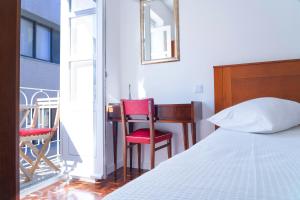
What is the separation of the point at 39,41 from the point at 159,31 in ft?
12.1

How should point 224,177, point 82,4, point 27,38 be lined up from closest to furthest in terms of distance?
point 224,177 → point 82,4 → point 27,38

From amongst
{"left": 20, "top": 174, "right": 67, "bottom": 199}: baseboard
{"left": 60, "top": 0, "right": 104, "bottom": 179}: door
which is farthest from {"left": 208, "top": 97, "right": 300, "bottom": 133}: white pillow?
{"left": 20, "top": 174, "right": 67, "bottom": 199}: baseboard

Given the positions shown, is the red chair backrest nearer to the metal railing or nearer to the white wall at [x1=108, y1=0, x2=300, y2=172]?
the white wall at [x1=108, y1=0, x2=300, y2=172]

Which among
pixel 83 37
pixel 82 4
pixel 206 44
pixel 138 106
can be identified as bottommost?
pixel 138 106

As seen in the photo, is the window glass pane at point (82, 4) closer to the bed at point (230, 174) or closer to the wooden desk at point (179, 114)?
the wooden desk at point (179, 114)

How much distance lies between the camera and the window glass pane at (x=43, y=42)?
201 inches

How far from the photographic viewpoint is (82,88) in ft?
8.57

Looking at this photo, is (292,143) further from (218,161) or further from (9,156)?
(9,156)

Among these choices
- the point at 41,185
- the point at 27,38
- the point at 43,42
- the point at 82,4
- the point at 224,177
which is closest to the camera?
the point at 224,177

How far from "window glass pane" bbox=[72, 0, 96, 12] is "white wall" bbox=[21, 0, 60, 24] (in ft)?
9.15

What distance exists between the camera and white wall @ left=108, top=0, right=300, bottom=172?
85.4 inches

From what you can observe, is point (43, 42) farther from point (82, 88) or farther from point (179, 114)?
point (179, 114)

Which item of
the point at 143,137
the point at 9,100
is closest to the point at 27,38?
the point at 143,137

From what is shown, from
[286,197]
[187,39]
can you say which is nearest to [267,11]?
[187,39]
